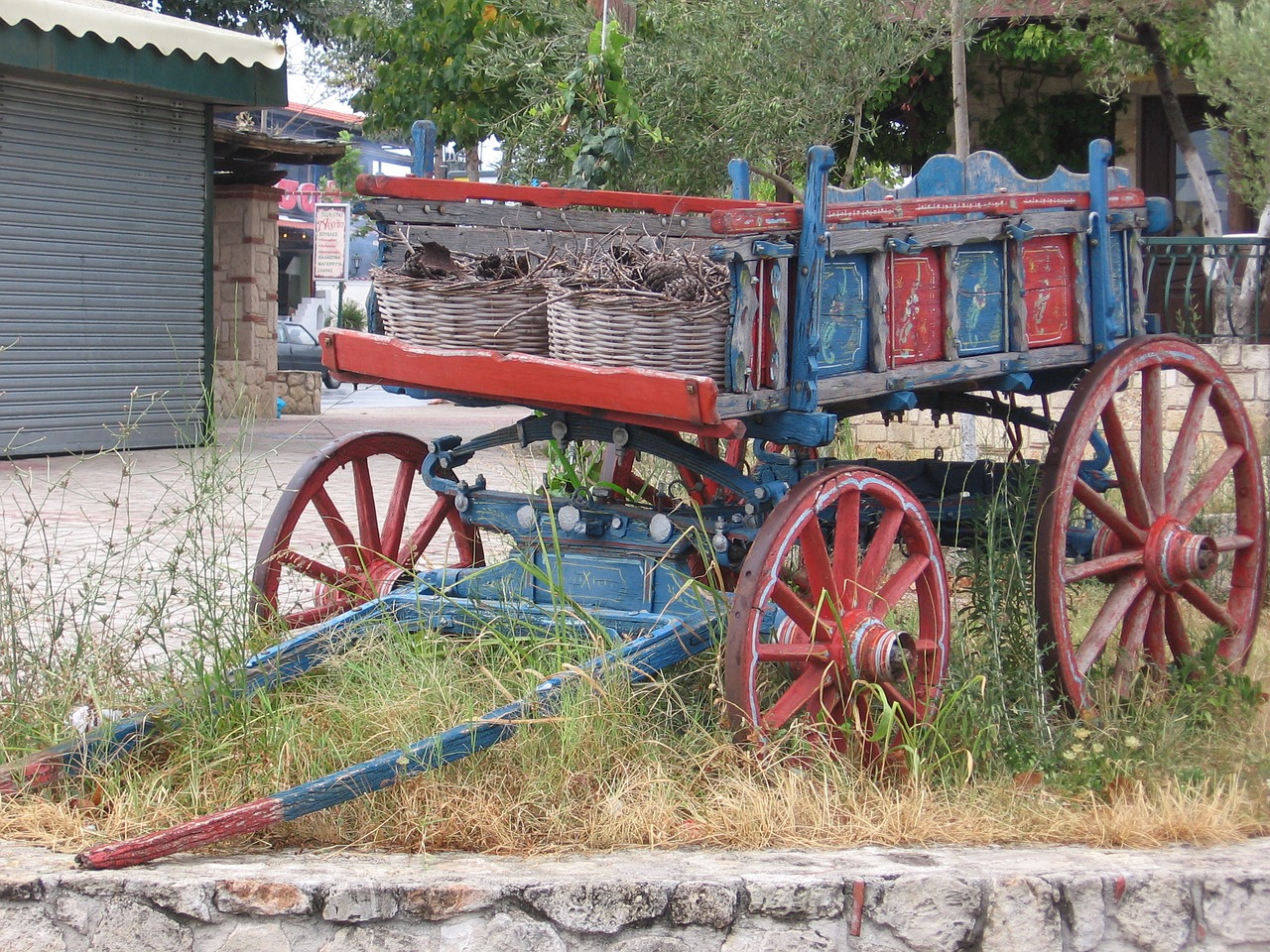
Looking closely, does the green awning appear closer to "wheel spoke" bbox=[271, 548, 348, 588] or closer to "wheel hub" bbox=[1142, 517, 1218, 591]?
"wheel spoke" bbox=[271, 548, 348, 588]

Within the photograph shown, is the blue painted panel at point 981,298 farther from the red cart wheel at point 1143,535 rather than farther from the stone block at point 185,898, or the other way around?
the stone block at point 185,898

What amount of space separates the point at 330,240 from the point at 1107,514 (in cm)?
1555

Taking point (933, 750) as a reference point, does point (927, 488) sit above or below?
above

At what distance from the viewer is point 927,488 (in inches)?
211

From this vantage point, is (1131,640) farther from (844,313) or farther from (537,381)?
(537,381)

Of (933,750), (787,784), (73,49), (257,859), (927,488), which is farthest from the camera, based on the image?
(73,49)

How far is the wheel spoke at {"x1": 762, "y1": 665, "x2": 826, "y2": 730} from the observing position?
3.77 meters

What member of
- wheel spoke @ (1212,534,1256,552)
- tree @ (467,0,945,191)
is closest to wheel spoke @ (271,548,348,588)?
wheel spoke @ (1212,534,1256,552)

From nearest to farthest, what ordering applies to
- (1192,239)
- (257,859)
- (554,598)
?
(257,859)
(554,598)
(1192,239)

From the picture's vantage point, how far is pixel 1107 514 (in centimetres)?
459

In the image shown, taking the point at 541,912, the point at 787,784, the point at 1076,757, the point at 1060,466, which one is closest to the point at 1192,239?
the point at 1060,466

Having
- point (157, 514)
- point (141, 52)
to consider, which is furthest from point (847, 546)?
point (141, 52)

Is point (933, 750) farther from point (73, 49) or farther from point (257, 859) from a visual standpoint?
point (73, 49)

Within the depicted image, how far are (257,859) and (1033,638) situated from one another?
2280mm
